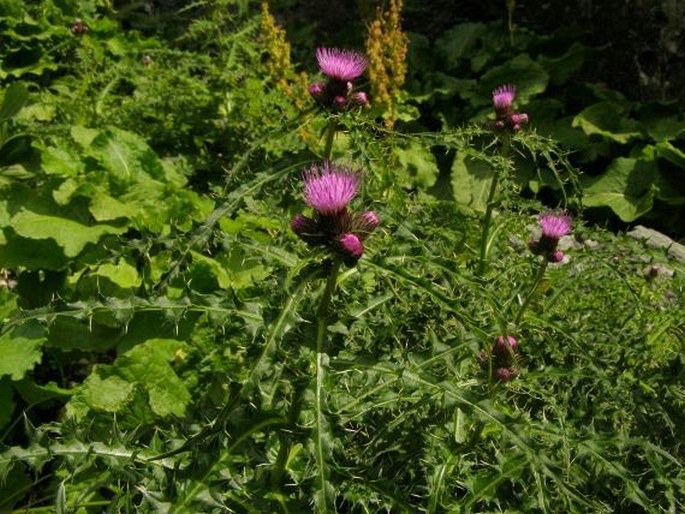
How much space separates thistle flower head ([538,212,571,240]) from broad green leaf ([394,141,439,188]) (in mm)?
2234

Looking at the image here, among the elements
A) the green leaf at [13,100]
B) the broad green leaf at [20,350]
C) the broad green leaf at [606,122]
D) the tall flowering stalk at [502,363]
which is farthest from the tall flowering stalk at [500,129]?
the broad green leaf at [606,122]

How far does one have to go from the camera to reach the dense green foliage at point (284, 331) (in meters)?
1.49

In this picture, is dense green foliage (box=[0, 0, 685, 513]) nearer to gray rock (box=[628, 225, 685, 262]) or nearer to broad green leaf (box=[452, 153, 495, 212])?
broad green leaf (box=[452, 153, 495, 212])

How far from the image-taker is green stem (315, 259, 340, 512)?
1.32 metres

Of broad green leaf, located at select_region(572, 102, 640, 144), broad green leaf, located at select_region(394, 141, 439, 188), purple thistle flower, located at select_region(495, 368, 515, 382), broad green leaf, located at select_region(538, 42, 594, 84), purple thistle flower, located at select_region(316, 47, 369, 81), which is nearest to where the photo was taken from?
purple thistle flower, located at select_region(495, 368, 515, 382)

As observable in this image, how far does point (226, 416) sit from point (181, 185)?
7.12ft

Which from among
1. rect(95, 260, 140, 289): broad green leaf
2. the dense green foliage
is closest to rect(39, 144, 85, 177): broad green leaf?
the dense green foliage

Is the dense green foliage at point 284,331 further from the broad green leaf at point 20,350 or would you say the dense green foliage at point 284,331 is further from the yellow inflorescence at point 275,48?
the yellow inflorescence at point 275,48

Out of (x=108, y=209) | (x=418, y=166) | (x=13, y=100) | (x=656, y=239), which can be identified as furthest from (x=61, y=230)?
(x=656, y=239)

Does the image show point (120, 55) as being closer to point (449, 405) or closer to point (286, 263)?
point (286, 263)

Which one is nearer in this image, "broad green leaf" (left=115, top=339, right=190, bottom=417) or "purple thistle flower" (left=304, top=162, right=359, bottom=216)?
"purple thistle flower" (left=304, top=162, right=359, bottom=216)

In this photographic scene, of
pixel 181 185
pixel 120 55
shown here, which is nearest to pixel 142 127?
pixel 181 185

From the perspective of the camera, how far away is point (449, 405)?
1.38 m

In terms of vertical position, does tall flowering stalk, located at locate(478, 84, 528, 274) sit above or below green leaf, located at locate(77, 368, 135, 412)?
above
